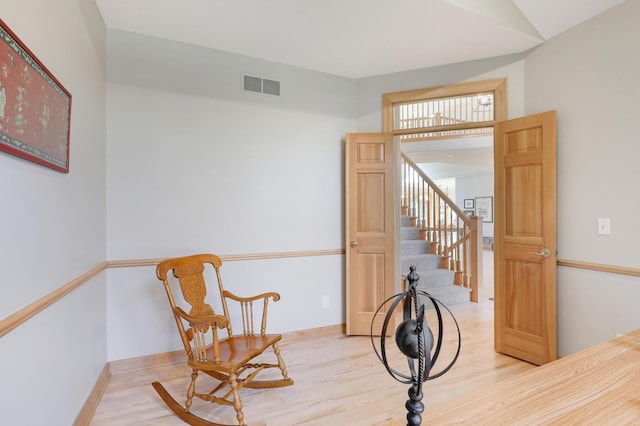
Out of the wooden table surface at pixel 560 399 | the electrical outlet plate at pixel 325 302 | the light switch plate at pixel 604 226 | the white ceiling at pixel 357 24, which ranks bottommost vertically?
the electrical outlet plate at pixel 325 302

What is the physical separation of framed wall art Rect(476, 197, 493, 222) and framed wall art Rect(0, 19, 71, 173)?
12.1 m

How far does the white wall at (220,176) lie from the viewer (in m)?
2.80

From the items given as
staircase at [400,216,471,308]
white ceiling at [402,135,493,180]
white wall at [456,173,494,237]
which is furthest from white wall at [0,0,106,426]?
white wall at [456,173,494,237]

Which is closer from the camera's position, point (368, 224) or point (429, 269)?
point (368, 224)

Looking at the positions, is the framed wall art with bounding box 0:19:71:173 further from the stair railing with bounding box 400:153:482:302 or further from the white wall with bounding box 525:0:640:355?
the stair railing with bounding box 400:153:482:302

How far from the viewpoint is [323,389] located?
2.46m

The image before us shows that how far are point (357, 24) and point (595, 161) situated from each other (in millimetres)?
2033

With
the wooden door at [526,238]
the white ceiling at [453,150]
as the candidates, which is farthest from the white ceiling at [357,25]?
the white ceiling at [453,150]

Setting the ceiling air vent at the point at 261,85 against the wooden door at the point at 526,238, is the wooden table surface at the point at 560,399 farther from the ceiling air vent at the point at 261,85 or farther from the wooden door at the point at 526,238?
the ceiling air vent at the point at 261,85

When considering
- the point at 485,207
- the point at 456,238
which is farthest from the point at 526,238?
the point at 485,207

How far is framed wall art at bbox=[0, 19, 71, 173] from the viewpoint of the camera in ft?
3.83

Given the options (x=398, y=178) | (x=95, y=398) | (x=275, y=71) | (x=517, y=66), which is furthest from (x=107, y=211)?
(x=517, y=66)

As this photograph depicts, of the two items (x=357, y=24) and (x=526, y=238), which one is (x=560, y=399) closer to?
(x=526, y=238)

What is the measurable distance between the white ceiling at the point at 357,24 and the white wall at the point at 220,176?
269 mm
